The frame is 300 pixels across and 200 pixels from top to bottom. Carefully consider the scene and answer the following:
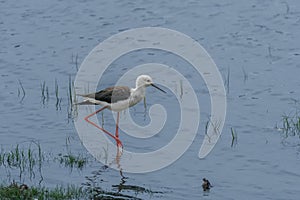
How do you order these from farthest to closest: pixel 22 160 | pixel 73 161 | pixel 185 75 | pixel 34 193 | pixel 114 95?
pixel 185 75
pixel 114 95
pixel 73 161
pixel 22 160
pixel 34 193

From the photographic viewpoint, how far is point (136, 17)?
79.7 feet

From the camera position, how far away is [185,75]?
19.9 m

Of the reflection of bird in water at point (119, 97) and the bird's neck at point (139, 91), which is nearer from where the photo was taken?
the reflection of bird in water at point (119, 97)

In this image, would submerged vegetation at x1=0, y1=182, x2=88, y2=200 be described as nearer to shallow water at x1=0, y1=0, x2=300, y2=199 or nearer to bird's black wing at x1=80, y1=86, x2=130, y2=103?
shallow water at x1=0, y1=0, x2=300, y2=199

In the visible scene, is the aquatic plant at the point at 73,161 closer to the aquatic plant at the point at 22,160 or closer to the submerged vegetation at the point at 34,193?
the aquatic plant at the point at 22,160

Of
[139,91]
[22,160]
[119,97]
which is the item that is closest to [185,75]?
[139,91]

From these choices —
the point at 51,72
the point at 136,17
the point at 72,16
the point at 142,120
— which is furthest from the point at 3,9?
the point at 142,120

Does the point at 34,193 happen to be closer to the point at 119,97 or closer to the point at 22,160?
the point at 22,160

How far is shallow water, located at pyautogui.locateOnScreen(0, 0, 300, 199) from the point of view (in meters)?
13.9

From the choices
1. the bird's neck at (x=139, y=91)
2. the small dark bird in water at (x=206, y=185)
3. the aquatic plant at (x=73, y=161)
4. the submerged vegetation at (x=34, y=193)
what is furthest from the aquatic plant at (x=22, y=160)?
the small dark bird in water at (x=206, y=185)

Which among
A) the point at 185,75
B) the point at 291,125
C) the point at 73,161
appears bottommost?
the point at 73,161

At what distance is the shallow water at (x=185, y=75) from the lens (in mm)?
13891

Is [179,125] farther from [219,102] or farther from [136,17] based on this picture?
[136,17]

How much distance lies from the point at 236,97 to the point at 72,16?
28.3 feet
